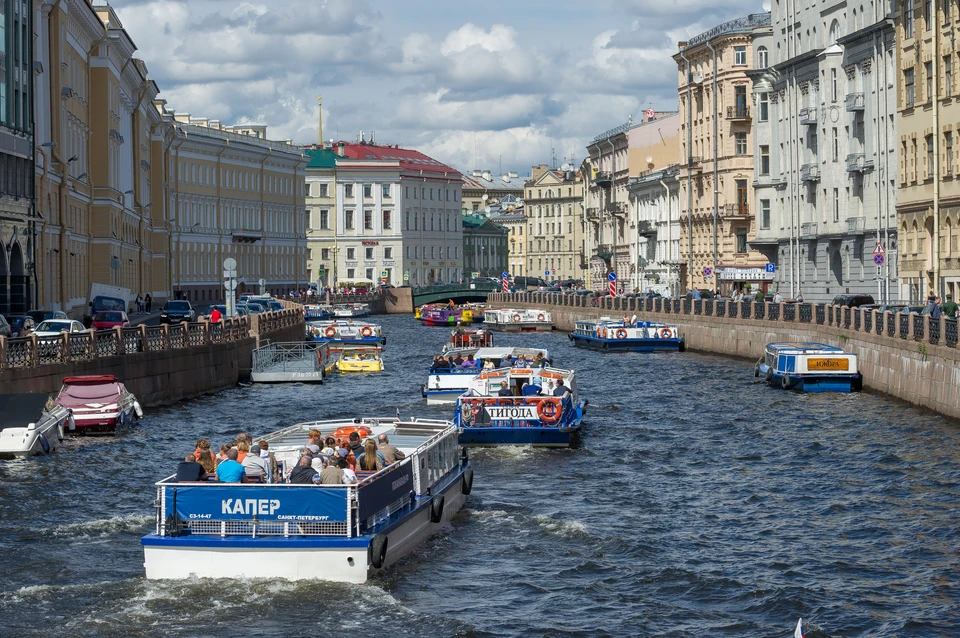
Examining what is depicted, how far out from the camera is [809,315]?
58.3 metres

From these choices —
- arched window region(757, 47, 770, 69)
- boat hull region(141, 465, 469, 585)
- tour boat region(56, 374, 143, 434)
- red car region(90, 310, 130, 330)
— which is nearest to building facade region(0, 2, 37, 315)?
red car region(90, 310, 130, 330)

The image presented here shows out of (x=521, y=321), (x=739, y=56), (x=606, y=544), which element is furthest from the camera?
(x=739, y=56)

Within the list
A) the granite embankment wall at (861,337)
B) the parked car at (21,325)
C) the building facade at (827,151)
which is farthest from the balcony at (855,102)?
the parked car at (21,325)

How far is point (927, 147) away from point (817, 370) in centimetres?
1526

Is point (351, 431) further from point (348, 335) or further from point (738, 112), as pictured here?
point (738, 112)

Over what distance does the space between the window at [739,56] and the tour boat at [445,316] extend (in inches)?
978

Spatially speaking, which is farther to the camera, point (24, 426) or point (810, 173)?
point (810, 173)

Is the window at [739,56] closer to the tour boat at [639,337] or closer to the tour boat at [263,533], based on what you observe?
the tour boat at [639,337]

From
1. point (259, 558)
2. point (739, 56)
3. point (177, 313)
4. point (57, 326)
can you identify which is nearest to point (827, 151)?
point (177, 313)

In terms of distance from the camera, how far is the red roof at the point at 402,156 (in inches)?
6772

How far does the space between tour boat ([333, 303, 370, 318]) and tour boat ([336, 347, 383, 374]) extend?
4778cm

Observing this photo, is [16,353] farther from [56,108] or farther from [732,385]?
[56,108]

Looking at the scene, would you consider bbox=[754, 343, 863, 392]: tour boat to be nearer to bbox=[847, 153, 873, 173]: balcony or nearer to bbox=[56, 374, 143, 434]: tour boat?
bbox=[56, 374, 143, 434]: tour boat

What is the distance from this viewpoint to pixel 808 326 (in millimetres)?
57750
